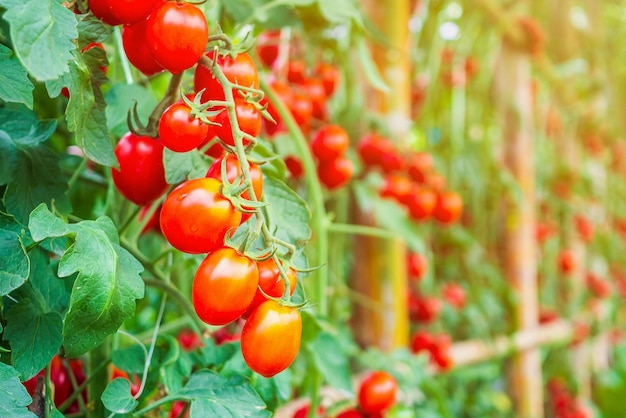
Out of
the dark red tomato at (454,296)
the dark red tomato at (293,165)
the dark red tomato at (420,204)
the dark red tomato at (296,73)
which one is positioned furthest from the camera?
the dark red tomato at (454,296)

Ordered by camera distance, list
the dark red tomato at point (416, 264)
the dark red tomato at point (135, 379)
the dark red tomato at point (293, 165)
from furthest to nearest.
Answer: the dark red tomato at point (416, 264) < the dark red tomato at point (293, 165) < the dark red tomato at point (135, 379)

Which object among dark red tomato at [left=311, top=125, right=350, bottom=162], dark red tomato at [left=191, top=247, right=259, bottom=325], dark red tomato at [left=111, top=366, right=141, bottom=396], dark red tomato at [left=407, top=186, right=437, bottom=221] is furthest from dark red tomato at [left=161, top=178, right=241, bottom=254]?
dark red tomato at [left=407, top=186, right=437, bottom=221]

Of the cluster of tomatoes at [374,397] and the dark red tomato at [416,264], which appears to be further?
the dark red tomato at [416,264]

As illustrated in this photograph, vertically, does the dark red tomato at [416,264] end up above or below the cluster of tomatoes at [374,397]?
below

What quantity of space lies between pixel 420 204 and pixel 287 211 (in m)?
0.75

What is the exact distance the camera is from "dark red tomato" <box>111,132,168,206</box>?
17.8 inches

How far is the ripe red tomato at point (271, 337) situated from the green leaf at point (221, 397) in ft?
0.14

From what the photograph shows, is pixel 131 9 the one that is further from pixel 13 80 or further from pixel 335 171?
pixel 335 171

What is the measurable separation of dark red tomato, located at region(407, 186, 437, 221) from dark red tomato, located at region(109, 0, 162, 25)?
0.86 metres

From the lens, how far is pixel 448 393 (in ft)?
6.51

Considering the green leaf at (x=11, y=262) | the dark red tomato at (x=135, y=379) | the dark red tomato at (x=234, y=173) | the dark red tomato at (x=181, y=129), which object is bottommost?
the dark red tomato at (x=135, y=379)

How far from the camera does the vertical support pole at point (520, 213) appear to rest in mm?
2172

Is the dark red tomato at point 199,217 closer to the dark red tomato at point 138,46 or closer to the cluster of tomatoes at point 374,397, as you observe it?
the dark red tomato at point 138,46

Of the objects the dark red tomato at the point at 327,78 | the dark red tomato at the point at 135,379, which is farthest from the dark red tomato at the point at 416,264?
the dark red tomato at the point at 135,379
